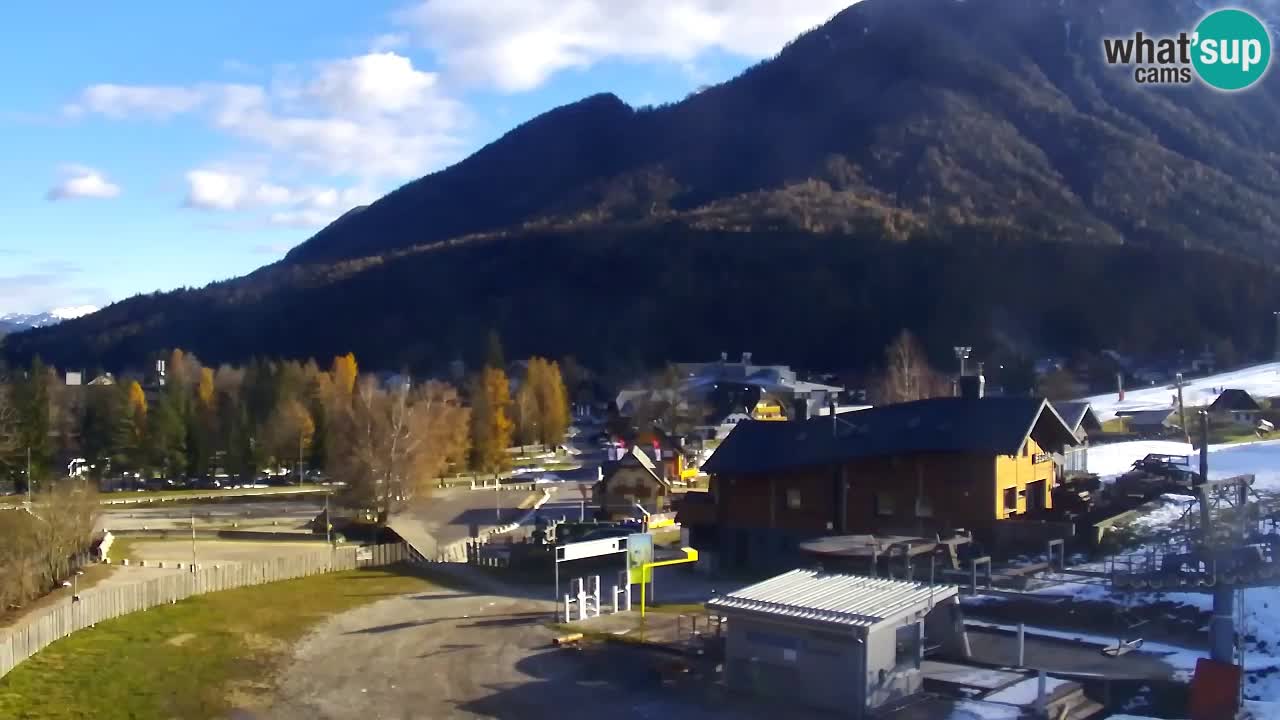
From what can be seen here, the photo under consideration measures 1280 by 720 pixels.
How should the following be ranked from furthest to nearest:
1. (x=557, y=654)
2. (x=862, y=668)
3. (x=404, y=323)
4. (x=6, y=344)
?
1. (x=6, y=344)
2. (x=404, y=323)
3. (x=557, y=654)
4. (x=862, y=668)

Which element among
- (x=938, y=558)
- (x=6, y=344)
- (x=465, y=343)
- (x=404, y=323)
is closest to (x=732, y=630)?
(x=938, y=558)

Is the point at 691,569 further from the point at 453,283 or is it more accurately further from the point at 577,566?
the point at 453,283

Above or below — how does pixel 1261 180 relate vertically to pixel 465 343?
above

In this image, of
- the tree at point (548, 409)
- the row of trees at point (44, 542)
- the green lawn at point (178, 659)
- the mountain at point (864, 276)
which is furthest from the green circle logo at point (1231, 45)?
the mountain at point (864, 276)

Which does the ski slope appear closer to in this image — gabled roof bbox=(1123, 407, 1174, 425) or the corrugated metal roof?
gabled roof bbox=(1123, 407, 1174, 425)

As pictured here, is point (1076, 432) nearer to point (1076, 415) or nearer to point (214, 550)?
point (1076, 415)

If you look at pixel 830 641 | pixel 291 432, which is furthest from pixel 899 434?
pixel 291 432

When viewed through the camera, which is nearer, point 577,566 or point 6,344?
point 577,566
